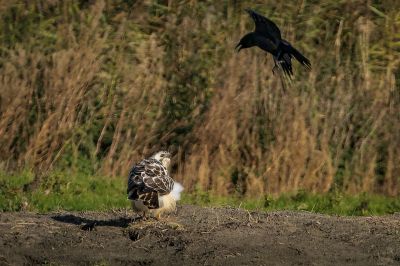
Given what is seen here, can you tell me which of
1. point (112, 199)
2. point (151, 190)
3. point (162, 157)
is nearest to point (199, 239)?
point (151, 190)

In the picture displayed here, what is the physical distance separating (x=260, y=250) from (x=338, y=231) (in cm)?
126

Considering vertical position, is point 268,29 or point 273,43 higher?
point 268,29

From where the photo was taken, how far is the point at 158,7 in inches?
589

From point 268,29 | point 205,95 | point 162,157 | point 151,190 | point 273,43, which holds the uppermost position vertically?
point 268,29

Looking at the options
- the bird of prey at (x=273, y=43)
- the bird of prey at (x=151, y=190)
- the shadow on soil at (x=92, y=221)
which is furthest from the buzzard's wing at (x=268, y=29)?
the shadow on soil at (x=92, y=221)

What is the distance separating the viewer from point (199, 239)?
901cm

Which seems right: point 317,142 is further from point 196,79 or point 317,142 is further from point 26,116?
point 26,116

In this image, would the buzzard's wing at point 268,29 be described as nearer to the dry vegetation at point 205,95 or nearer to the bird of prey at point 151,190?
the bird of prey at point 151,190

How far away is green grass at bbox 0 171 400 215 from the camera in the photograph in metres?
11.1

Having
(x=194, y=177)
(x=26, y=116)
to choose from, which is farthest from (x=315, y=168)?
(x=26, y=116)

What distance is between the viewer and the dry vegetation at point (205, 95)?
1318 centimetres

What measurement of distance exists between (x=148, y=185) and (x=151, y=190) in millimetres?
59

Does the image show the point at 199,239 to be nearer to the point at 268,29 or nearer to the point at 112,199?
the point at 268,29

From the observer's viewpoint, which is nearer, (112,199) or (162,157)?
(162,157)
